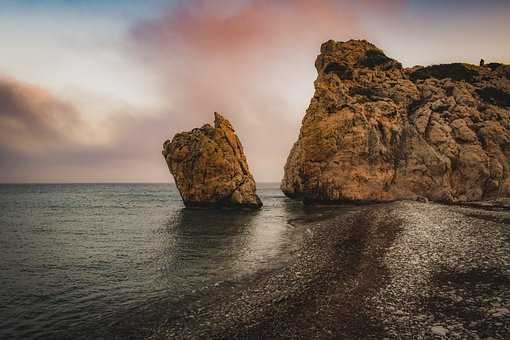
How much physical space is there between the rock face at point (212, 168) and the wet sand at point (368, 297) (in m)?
40.4

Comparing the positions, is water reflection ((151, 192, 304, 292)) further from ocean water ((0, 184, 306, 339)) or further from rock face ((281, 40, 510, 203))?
rock face ((281, 40, 510, 203))

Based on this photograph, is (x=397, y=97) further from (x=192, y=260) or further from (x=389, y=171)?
(x=192, y=260)

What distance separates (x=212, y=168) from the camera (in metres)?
62.9

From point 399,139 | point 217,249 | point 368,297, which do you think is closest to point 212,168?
point 217,249

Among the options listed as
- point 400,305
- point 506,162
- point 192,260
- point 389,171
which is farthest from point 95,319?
point 506,162

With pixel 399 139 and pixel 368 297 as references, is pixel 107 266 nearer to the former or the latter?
pixel 368 297

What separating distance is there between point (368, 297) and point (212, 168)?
5171 centimetres

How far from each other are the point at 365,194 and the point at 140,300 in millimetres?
53219

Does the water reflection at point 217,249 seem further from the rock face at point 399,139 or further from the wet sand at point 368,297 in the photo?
the rock face at point 399,139

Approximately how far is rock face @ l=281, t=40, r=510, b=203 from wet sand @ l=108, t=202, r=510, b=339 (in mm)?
39468

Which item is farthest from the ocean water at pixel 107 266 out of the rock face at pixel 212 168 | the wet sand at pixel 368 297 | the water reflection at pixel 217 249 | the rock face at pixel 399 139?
the rock face at pixel 399 139

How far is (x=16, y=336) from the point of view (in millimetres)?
11906

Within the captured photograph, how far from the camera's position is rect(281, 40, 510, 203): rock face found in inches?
2427

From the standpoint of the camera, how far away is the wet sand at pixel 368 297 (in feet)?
35.3
